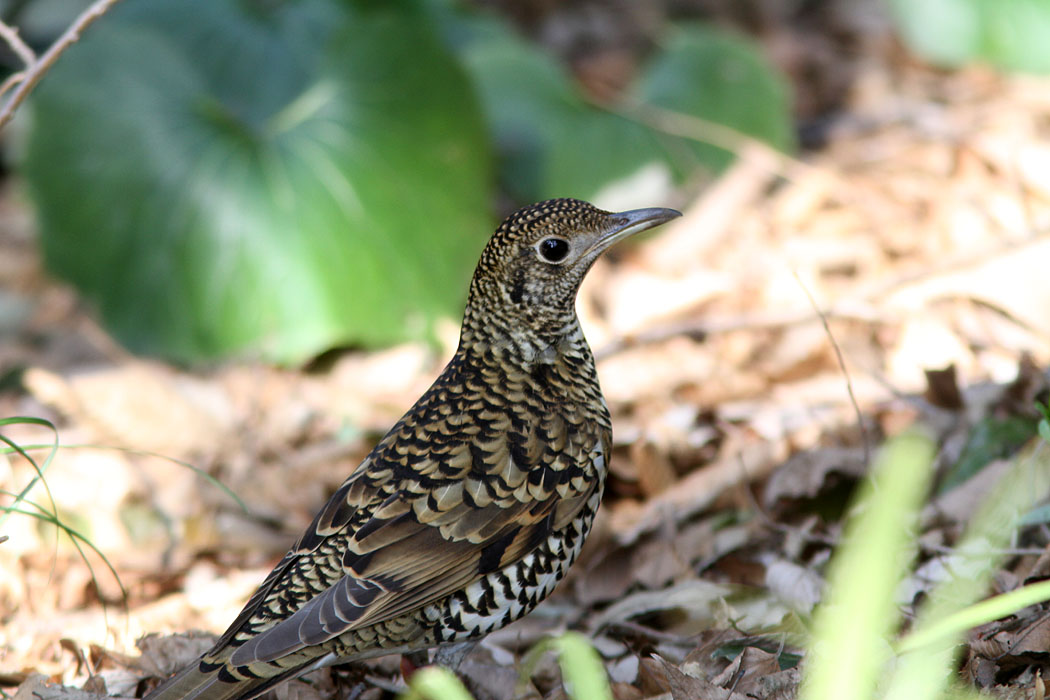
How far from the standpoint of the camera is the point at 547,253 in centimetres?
321

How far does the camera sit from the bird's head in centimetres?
320

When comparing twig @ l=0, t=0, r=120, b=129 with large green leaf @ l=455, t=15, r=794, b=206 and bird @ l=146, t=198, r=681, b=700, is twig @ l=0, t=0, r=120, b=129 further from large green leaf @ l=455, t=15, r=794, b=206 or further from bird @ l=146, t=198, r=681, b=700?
large green leaf @ l=455, t=15, r=794, b=206

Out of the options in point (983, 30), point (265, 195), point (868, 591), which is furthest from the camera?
point (983, 30)

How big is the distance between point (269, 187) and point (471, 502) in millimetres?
3129

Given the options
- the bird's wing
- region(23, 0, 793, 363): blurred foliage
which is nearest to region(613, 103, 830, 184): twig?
region(23, 0, 793, 363): blurred foliage

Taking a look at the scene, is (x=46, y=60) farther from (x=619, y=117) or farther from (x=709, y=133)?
(x=709, y=133)

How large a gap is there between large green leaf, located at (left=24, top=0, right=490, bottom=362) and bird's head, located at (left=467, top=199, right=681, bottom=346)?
7.87 ft

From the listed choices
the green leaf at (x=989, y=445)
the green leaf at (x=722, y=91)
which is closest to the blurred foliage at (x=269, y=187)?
the green leaf at (x=722, y=91)

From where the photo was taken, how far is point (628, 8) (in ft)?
27.8

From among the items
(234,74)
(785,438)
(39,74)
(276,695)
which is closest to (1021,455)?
(785,438)

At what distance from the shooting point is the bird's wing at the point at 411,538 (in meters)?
2.80

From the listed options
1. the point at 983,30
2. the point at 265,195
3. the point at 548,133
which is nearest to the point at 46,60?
the point at 265,195

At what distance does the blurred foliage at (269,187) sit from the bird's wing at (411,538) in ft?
8.64

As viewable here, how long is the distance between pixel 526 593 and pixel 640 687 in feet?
1.30
